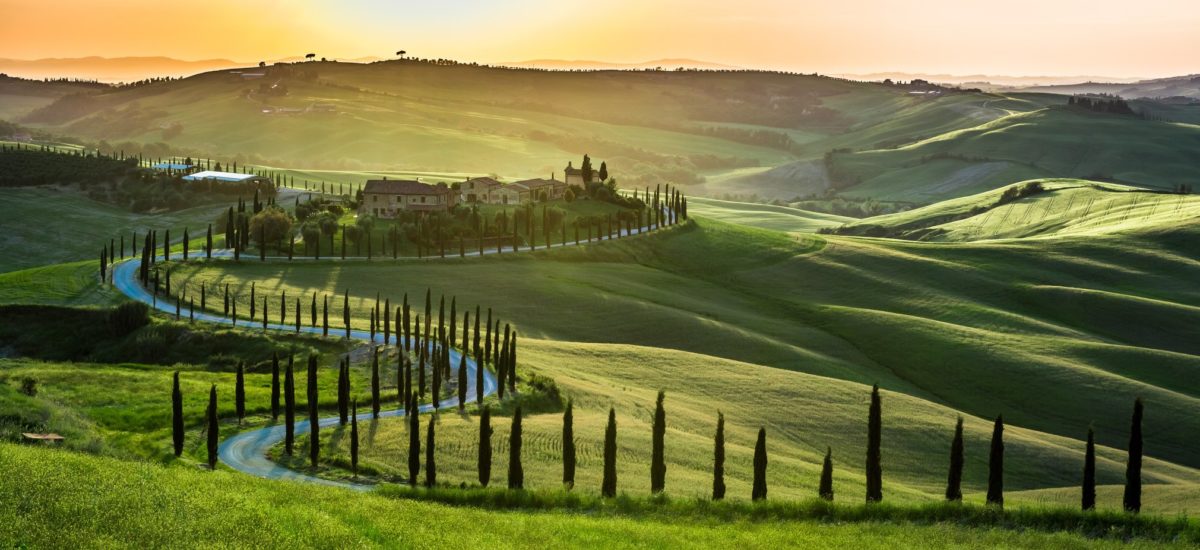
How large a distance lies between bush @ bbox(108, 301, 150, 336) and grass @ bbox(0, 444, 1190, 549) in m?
60.9

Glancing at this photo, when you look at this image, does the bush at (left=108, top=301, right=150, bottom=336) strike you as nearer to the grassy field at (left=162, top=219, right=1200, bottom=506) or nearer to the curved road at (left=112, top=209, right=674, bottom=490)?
the curved road at (left=112, top=209, right=674, bottom=490)

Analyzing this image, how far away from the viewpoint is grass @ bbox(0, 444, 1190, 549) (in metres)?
33.8

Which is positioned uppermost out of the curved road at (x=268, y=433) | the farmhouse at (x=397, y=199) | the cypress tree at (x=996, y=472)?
the farmhouse at (x=397, y=199)

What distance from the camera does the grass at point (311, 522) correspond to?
1331 inches

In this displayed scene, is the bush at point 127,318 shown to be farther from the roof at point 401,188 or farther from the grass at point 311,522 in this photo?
the roof at point 401,188

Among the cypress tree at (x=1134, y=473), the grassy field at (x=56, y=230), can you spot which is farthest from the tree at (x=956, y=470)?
the grassy field at (x=56, y=230)

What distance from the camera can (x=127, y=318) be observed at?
102 m

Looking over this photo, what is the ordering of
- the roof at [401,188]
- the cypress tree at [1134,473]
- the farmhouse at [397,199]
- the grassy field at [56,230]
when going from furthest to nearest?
the grassy field at [56,230], the roof at [401,188], the farmhouse at [397,199], the cypress tree at [1134,473]

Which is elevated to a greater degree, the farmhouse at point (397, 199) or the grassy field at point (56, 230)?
the farmhouse at point (397, 199)

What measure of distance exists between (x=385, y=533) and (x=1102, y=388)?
8027cm

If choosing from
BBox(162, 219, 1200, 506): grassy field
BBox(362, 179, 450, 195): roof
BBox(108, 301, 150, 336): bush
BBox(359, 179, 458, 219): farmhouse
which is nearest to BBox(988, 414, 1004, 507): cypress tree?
BBox(162, 219, 1200, 506): grassy field

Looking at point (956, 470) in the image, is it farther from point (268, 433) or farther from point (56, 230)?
point (56, 230)

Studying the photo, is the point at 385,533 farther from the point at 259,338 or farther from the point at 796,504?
the point at 259,338

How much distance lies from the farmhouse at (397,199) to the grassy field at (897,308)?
28209 mm
